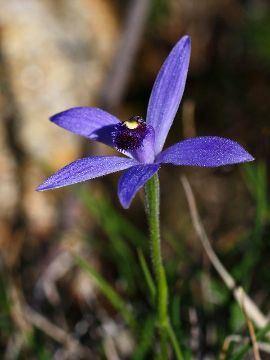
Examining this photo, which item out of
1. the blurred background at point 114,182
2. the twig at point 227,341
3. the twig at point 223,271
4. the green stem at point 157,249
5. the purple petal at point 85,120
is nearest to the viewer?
the green stem at point 157,249

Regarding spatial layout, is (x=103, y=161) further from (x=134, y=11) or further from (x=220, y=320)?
(x=134, y=11)

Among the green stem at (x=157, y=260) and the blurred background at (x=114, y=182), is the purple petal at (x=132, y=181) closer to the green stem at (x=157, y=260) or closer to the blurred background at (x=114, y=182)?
the green stem at (x=157, y=260)

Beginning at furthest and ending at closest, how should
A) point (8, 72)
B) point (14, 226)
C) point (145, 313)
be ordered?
point (8, 72) < point (14, 226) < point (145, 313)

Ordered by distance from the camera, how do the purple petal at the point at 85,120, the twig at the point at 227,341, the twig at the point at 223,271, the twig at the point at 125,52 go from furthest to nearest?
the twig at the point at 125,52 < the twig at the point at 223,271 < the twig at the point at 227,341 < the purple petal at the point at 85,120

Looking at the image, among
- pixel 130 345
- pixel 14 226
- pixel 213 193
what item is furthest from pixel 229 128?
pixel 130 345

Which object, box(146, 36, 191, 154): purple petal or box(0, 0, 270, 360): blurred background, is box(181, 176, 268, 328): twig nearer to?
box(0, 0, 270, 360): blurred background

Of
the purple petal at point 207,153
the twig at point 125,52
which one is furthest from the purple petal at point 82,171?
the twig at point 125,52

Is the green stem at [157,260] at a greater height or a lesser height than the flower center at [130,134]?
lesser

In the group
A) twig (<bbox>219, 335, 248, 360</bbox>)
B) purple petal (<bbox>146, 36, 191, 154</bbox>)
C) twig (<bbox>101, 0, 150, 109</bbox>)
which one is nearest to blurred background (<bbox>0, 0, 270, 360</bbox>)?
twig (<bbox>101, 0, 150, 109</bbox>)
